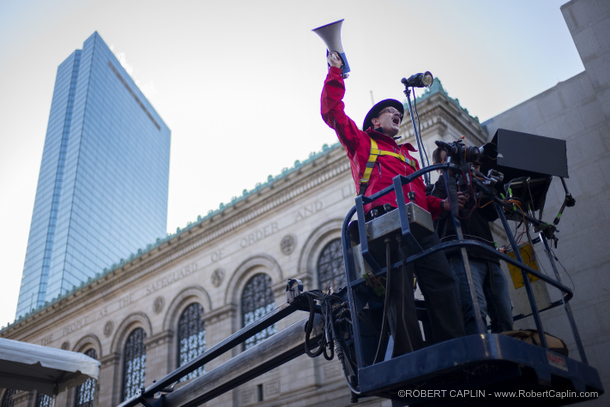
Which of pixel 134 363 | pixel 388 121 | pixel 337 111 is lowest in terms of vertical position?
pixel 337 111

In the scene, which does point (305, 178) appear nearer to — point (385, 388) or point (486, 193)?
point (486, 193)

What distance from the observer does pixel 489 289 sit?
A: 500 centimetres

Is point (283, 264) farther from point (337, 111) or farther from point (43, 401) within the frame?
point (43, 401)

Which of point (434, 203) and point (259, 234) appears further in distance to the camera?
point (259, 234)

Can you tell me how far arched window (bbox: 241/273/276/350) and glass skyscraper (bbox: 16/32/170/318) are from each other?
175 feet

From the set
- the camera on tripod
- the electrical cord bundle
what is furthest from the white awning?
the camera on tripod

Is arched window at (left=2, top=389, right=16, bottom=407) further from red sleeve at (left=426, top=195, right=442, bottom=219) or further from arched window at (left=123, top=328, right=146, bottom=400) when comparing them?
red sleeve at (left=426, top=195, right=442, bottom=219)

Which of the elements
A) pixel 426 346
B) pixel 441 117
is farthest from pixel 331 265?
pixel 426 346

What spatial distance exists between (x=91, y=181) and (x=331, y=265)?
64.9 m

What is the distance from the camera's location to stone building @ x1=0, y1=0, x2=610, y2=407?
13136 mm

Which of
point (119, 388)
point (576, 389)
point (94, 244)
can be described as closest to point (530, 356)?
point (576, 389)

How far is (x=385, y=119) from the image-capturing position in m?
5.71

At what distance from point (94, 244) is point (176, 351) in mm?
57647

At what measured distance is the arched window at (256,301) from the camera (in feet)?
56.7
